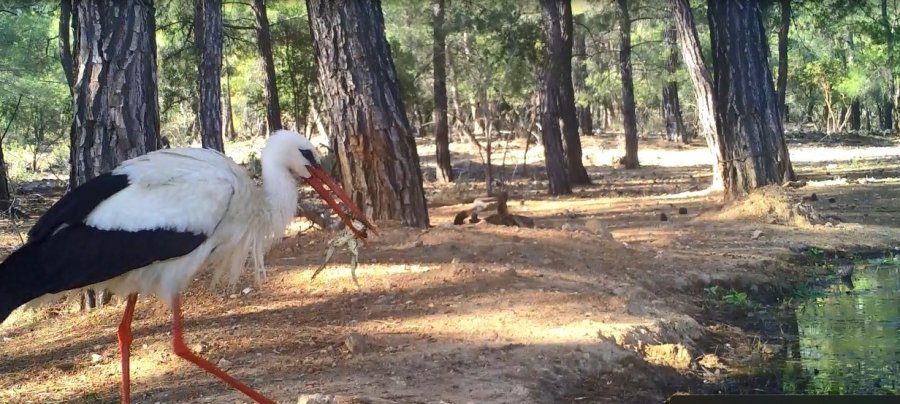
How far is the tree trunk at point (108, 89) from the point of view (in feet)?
23.0

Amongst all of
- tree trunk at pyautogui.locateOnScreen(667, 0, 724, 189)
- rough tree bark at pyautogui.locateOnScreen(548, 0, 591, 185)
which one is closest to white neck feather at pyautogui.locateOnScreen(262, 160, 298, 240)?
tree trunk at pyautogui.locateOnScreen(667, 0, 724, 189)

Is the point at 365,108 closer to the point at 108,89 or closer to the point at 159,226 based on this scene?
the point at 108,89

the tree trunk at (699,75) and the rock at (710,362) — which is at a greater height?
the tree trunk at (699,75)

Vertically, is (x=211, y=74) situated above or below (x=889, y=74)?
above

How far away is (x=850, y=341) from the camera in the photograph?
22.5ft

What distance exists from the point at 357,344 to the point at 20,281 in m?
2.06

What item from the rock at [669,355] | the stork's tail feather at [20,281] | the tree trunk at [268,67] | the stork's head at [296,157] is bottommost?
the rock at [669,355]

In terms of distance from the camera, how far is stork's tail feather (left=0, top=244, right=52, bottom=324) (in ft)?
15.1

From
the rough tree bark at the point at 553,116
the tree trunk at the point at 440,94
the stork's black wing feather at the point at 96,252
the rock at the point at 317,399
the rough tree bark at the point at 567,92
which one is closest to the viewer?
the rock at the point at 317,399

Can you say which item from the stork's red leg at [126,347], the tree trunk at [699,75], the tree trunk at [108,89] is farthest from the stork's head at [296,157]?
the tree trunk at [699,75]

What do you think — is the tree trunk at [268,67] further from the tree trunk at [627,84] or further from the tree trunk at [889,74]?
the tree trunk at [889,74]

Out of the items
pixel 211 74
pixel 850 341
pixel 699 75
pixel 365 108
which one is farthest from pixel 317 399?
pixel 211 74

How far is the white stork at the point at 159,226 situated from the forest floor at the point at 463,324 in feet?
2.40

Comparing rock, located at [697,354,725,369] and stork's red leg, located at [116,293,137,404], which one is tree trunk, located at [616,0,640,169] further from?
stork's red leg, located at [116,293,137,404]
